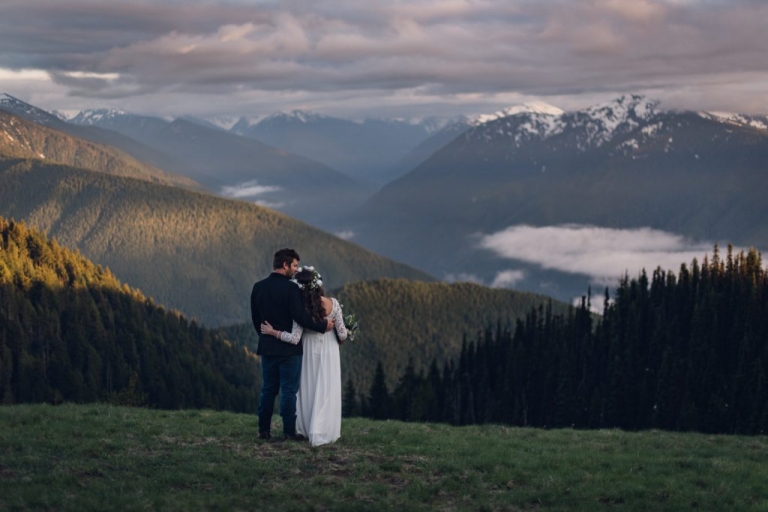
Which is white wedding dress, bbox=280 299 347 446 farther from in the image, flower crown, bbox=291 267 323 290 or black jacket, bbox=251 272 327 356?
flower crown, bbox=291 267 323 290

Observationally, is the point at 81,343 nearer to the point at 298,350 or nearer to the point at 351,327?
the point at 351,327

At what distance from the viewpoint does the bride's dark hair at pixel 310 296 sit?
26.6 metres

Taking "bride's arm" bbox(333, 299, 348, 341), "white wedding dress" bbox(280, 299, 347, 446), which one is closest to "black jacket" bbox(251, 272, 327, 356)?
"white wedding dress" bbox(280, 299, 347, 446)

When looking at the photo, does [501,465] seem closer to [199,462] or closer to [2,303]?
[199,462]

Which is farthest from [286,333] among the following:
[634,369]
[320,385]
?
[634,369]

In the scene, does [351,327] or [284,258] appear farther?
[351,327]

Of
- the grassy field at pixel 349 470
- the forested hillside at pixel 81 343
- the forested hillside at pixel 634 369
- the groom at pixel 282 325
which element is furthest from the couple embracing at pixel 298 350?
the forested hillside at pixel 81 343

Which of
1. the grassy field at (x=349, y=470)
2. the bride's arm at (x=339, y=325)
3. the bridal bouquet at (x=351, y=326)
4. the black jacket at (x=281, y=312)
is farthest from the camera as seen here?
the bridal bouquet at (x=351, y=326)

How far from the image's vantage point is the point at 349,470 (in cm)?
2362

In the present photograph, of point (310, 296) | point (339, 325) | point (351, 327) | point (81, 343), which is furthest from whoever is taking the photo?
point (81, 343)

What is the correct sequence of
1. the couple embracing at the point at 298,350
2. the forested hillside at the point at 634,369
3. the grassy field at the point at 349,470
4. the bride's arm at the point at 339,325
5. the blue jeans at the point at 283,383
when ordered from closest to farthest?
the grassy field at the point at 349,470, the couple embracing at the point at 298,350, the blue jeans at the point at 283,383, the bride's arm at the point at 339,325, the forested hillside at the point at 634,369

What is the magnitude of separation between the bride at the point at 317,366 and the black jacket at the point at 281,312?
0.20 metres

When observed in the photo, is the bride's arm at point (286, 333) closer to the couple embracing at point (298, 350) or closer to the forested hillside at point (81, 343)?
the couple embracing at point (298, 350)

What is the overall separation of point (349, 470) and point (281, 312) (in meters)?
5.25
